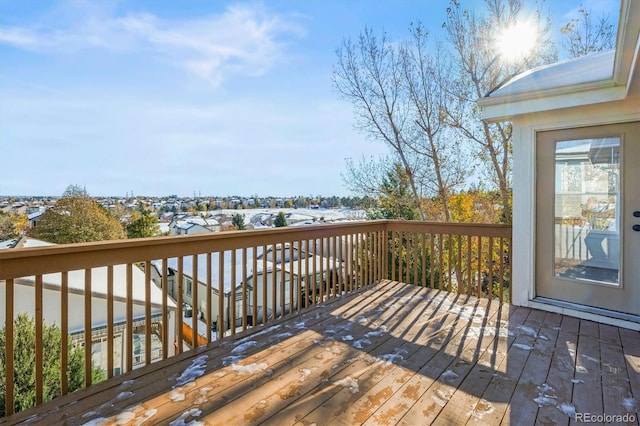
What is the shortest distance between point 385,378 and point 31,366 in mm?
2988

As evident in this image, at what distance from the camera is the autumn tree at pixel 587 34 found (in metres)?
8.26

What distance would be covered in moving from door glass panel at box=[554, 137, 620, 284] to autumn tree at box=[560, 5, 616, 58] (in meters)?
7.73

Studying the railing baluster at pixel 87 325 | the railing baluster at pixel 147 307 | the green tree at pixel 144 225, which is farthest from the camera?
the green tree at pixel 144 225

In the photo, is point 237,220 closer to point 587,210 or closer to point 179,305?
point 179,305

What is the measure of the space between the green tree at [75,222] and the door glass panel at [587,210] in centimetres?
1513

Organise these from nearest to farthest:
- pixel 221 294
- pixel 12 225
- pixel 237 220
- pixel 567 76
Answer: pixel 221 294 < pixel 567 76 < pixel 12 225 < pixel 237 220

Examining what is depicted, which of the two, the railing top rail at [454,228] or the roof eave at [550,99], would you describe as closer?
the roof eave at [550,99]

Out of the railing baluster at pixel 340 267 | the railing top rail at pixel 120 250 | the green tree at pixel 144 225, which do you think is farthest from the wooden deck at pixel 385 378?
the green tree at pixel 144 225

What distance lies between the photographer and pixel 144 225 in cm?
1739

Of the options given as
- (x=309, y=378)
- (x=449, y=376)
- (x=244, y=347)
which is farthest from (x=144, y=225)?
(x=449, y=376)

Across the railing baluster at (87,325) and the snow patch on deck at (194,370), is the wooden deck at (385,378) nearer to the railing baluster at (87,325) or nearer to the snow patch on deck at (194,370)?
the snow patch on deck at (194,370)

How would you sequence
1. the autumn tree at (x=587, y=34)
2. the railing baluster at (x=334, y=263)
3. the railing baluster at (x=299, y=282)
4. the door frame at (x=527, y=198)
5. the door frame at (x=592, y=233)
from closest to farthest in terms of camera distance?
1. the door frame at (x=592, y=233)
2. the door frame at (x=527, y=198)
3. the railing baluster at (x=299, y=282)
4. the railing baluster at (x=334, y=263)
5. the autumn tree at (x=587, y=34)

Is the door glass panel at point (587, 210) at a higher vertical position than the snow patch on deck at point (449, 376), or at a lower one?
higher

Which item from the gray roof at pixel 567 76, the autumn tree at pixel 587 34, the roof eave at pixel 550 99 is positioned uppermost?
the autumn tree at pixel 587 34
